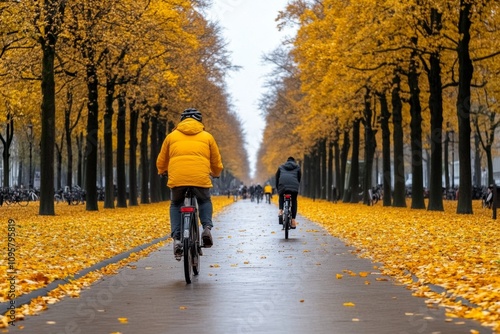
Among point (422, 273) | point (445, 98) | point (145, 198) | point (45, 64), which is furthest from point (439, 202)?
point (422, 273)

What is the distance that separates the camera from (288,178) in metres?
22.5

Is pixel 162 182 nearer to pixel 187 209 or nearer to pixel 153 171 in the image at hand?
pixel 153 171

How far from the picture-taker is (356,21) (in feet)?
114

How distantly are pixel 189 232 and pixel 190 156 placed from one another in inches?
40.8

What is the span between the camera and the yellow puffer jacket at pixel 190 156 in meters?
12.8

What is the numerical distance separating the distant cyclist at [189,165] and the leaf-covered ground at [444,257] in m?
2.85

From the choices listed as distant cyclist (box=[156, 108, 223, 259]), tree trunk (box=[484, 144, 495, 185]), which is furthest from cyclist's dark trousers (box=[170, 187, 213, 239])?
tree trunk (box=[484, 144, 495, 185])

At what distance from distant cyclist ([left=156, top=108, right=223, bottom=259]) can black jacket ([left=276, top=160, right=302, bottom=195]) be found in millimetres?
9280

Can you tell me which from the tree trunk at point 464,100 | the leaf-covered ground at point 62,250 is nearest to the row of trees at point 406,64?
the tree trunk at point 464,100

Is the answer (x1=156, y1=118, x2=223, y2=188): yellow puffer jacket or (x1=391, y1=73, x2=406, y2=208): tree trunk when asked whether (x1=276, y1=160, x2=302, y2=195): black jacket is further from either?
(x1=391, y1=73, x2=406, y2=208): tree trunk

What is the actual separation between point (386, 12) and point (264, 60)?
106 feet

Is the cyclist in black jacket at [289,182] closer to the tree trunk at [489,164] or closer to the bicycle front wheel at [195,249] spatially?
the bicycle front wheel at [195,249]

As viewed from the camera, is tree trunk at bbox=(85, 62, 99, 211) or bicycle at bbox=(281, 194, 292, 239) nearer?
bicycle at bbox=(281, 194, 292, 239)

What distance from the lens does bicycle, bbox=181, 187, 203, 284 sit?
1243 cm
